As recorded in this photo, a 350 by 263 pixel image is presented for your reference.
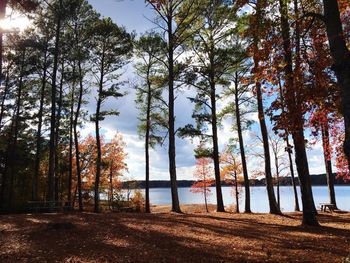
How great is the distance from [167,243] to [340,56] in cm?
648

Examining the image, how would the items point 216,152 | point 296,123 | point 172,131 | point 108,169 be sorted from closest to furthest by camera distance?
1. point 296,123
2. point 172,131
3. point 216,152
4. point 108,169

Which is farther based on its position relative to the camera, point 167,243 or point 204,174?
point 204,174

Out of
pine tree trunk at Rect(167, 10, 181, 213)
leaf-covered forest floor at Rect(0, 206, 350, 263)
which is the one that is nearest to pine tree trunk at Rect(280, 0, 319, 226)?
leaf-covered forest floor at Rect(0, 206, 350, 263)

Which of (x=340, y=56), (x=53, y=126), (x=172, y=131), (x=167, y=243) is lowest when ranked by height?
(x=167, y=243)

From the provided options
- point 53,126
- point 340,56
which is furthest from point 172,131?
point 340,56

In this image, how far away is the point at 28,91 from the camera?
29.1m

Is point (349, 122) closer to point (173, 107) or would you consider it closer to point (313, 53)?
point (313, 53)

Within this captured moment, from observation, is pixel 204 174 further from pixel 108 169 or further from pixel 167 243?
pixel 167 243

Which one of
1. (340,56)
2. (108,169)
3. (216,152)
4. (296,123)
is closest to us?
(340,56)

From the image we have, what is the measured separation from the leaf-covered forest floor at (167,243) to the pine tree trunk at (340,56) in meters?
2.80

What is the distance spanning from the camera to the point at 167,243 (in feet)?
30.5

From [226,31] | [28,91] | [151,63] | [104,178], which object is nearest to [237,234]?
[226,31]

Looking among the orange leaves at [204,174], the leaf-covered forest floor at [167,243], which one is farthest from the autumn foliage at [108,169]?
the leaf-covered forest floor at [167,243]

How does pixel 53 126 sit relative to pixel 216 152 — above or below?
above
